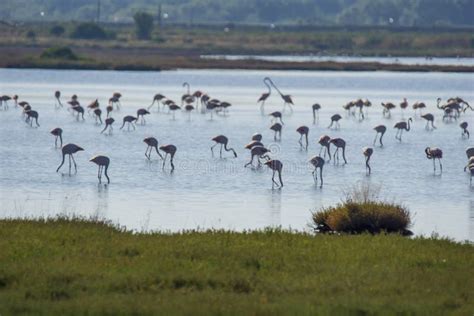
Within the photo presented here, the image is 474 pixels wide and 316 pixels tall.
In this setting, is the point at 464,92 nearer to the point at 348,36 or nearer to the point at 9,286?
the point at 9,286

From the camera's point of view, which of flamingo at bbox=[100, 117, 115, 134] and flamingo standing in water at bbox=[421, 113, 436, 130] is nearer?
flamingo at bbox=[100, 117, 115, 134]

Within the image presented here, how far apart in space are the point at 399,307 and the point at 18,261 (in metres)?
3.53

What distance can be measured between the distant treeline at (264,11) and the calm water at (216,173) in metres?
120

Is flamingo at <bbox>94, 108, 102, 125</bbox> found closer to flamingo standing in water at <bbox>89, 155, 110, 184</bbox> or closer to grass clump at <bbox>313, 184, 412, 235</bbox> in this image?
flamingo standing in water at <bbox>89, 155, 110, 184</bbox>

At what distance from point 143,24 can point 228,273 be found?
85.9 m

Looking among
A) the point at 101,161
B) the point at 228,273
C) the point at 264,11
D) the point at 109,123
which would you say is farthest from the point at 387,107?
the point at 264,11

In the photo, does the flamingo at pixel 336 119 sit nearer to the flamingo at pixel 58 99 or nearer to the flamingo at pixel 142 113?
the flamingo at pixel 142 113

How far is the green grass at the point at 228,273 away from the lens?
367 inches

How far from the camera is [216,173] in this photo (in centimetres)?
2150

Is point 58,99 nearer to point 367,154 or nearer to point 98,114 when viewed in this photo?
point 98,114

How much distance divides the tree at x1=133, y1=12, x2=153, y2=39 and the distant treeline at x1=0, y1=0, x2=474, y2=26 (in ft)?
190

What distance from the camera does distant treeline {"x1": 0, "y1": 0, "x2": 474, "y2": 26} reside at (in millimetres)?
161125

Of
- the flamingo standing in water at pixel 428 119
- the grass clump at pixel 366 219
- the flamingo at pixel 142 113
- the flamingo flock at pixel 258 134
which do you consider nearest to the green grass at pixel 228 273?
the grass clump at pixel 366 219

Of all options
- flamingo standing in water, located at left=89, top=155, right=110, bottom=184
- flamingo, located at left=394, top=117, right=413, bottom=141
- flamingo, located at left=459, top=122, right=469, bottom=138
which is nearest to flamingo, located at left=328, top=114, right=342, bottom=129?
flamingo, located at left=394, top=117, right=413, bottom=141
